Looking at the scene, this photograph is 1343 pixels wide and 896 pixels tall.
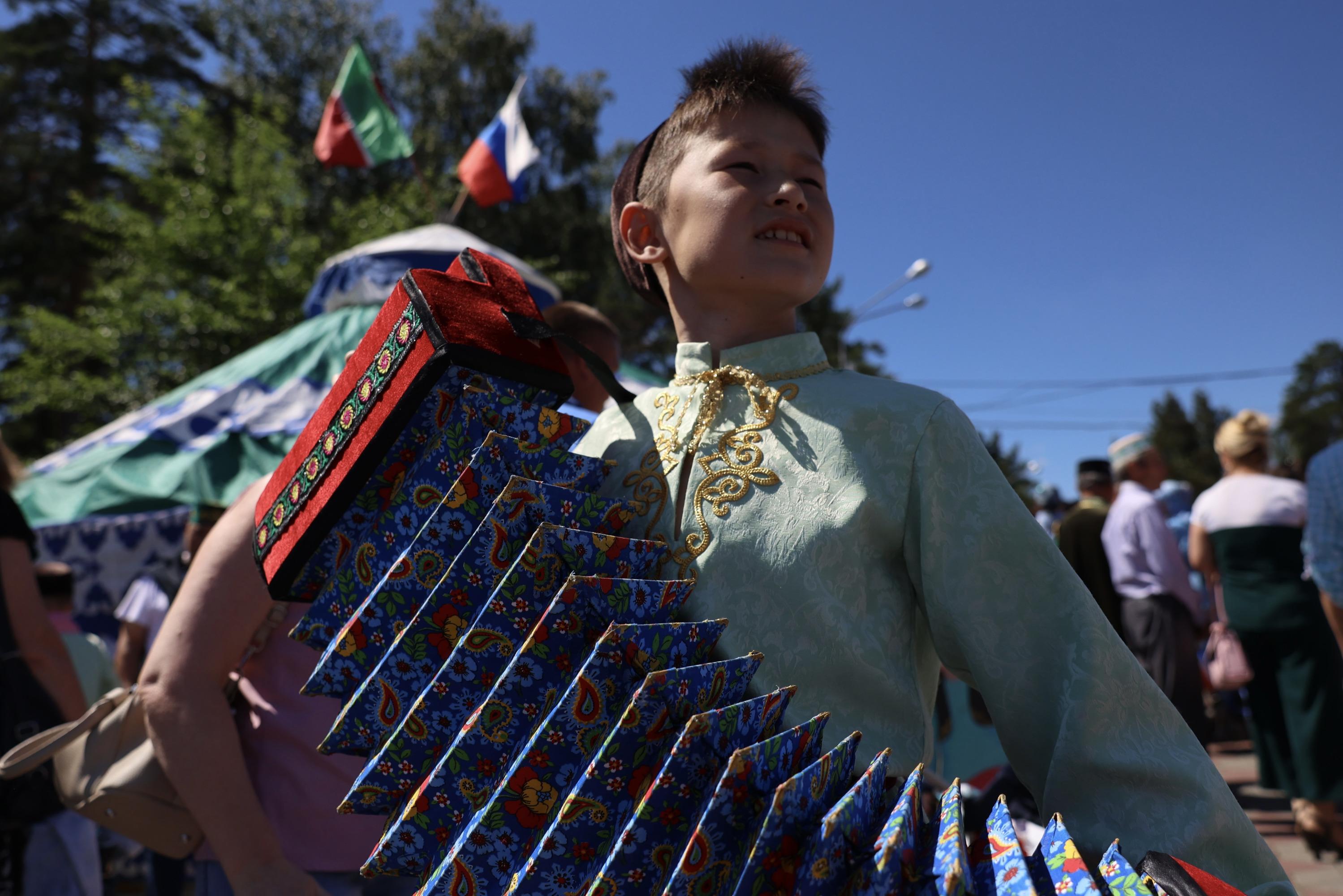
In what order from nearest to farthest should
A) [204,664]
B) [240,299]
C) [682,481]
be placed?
[682,481]
[204,664]
[240,299]

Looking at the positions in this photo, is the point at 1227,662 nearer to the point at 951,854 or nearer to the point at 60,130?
the point at 951,854

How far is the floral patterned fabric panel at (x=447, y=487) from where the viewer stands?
106 centimetres

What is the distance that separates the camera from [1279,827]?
5152 mm

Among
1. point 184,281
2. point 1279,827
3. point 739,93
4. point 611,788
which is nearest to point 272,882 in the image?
point 611,788

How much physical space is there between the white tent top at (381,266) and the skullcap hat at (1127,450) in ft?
12.3

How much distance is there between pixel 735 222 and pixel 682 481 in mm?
366

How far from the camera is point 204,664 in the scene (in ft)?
4.94

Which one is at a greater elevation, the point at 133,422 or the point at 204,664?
the point at 133,422

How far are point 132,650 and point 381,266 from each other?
10.3ft

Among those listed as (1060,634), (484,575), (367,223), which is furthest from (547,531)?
(367,223)

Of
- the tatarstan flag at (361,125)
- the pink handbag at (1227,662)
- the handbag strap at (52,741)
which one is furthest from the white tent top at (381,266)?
the pink handbag at (1227,662)

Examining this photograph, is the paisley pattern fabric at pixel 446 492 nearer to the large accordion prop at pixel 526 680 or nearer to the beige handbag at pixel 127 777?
the large accordion prop at pixel 526 680

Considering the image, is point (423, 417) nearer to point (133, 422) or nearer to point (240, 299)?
point (133, 422)

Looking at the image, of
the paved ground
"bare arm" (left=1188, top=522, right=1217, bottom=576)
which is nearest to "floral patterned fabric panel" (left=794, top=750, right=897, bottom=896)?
the paved ground
